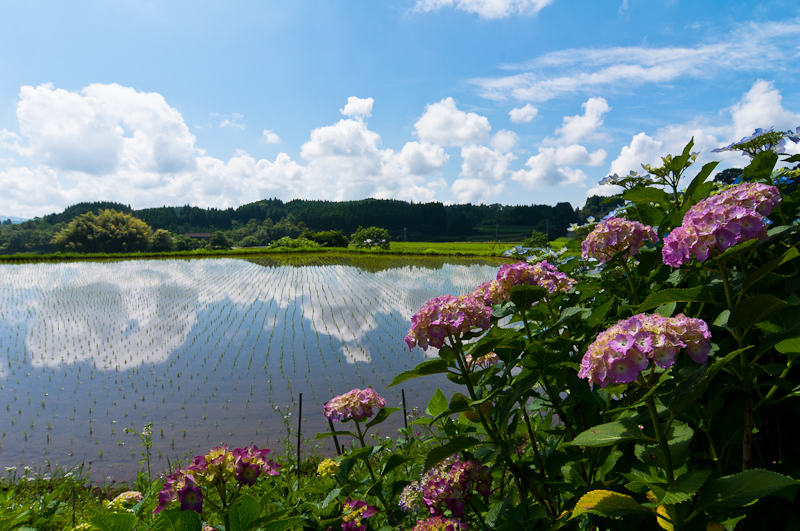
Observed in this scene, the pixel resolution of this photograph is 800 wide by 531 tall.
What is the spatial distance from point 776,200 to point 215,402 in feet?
23.5

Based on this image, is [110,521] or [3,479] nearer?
[110,521]

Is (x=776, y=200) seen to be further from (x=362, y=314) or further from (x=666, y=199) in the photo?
(x=362, y=314)

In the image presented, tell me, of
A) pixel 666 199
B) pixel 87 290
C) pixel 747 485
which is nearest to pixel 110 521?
pixel 747 485

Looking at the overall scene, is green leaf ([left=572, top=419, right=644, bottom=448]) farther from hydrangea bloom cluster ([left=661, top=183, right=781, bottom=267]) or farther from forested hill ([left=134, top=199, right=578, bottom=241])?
forested hill ([left=134, top=199, right=578, bottom=241])

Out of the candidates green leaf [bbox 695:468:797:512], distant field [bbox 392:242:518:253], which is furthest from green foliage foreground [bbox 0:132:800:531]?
distant field [bbox 392:242:518:253]

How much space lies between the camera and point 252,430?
5320mm

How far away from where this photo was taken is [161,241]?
62.4m

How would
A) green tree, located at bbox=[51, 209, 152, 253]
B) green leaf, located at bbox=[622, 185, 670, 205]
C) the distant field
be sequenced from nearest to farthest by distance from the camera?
green leaf, located at bbox=[622, 185, 670, 205], the distant field, green tree, located at bbox=[51, 209, 152, 253]

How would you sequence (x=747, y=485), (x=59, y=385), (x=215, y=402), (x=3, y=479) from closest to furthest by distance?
(x=747, y=485) < (x=3, y=479) < (x=215, y=402) < (x=59, y=385)

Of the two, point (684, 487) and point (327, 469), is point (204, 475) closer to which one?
point (327, 469)

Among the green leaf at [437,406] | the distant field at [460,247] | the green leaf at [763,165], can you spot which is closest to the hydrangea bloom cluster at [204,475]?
the green leaf at [437,406]

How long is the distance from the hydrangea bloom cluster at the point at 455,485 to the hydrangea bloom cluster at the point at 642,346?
2.82 feet

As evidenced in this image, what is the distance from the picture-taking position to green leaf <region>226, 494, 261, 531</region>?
1050 mm

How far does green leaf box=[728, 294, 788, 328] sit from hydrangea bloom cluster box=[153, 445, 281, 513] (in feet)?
4.93
